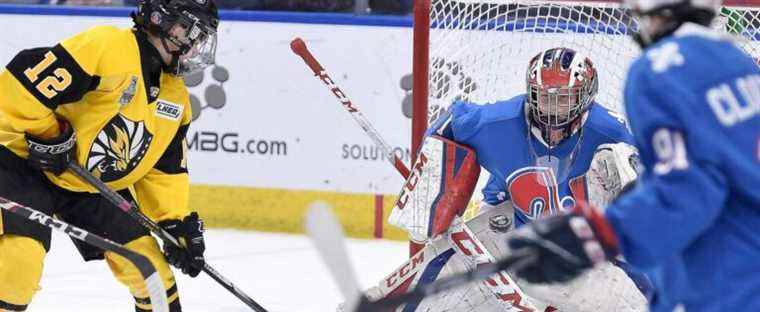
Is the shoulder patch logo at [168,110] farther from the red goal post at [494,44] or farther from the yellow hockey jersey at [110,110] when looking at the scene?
the red goal post at [494,44]

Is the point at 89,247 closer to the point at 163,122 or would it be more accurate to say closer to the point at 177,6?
the point at 163,122

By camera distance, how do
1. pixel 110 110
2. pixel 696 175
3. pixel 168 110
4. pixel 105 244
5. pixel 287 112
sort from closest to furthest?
pixel 696 175
pixel 105 244
pixel 110 110
pixel 168 110
pixel 287 112

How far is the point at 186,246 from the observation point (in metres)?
3.42

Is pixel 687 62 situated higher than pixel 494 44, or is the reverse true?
pixel 687 62

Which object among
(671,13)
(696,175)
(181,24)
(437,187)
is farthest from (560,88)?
(696,175)

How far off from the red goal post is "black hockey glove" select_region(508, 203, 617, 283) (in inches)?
70.1

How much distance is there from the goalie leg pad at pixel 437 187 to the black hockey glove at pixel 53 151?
2.68ft

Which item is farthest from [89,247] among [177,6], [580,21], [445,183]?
[580,21]

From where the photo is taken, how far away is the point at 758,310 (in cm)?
193

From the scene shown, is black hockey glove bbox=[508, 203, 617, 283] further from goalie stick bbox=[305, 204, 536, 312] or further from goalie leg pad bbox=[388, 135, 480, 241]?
goalie leg pad bbox=[388, 135, 480, 241]

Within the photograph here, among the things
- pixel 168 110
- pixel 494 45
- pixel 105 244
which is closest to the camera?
pixel 105 244

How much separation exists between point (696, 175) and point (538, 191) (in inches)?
60.1

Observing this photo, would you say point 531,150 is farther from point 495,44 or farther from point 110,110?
point 110,110

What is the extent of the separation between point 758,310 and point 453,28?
1928 millimetres
